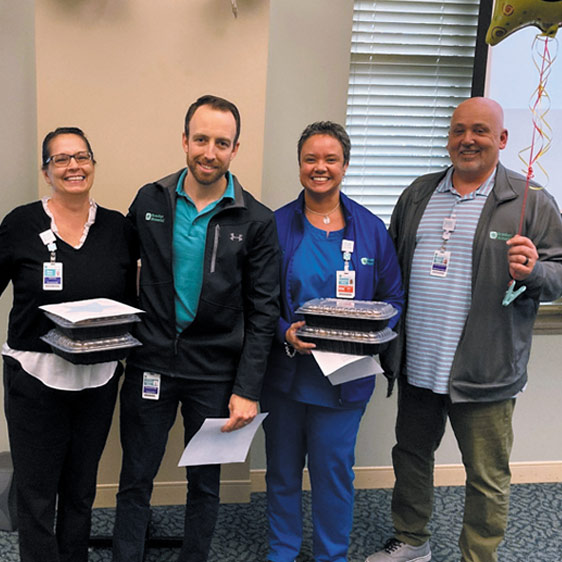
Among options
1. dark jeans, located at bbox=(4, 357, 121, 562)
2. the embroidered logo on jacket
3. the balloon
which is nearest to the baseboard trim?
dark jeans, located at bbox=(4, 357, 121, 562)

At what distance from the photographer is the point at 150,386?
6.03ft

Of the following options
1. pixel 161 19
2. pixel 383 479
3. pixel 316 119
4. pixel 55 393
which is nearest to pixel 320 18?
pixel 316 119

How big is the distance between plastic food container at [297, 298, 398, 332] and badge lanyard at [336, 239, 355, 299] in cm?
10

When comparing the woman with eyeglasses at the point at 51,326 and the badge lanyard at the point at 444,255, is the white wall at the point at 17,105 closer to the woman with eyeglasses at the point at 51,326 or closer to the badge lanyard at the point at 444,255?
the woman with eyeglasses at the point at 51,326

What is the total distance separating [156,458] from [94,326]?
1.84 feet

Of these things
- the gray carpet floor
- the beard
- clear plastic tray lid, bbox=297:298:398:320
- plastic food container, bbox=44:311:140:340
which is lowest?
the gray carpet floor

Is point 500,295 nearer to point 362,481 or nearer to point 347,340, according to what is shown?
point 347,340

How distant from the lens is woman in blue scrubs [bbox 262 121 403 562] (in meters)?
1.96

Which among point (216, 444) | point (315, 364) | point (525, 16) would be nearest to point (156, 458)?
point (216, 444)

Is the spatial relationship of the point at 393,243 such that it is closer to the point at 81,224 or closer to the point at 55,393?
the point at 81,224

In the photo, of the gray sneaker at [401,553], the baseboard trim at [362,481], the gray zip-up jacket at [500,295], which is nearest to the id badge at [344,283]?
the gray zip-up jacket at [500,295]

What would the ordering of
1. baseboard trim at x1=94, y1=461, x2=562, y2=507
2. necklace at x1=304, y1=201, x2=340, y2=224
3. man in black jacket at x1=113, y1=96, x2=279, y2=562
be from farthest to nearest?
1. baseboard trim at x1=94, y1=461, x2=562, y2=507
2. necklace at x1=304, y1=201, x2=340, y2=224
3. man in black jacket at x1=113, y1=96, x2=279, y2=562

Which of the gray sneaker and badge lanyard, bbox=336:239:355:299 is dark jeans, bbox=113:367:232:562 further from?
the gray sneaker

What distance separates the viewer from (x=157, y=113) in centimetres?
237
